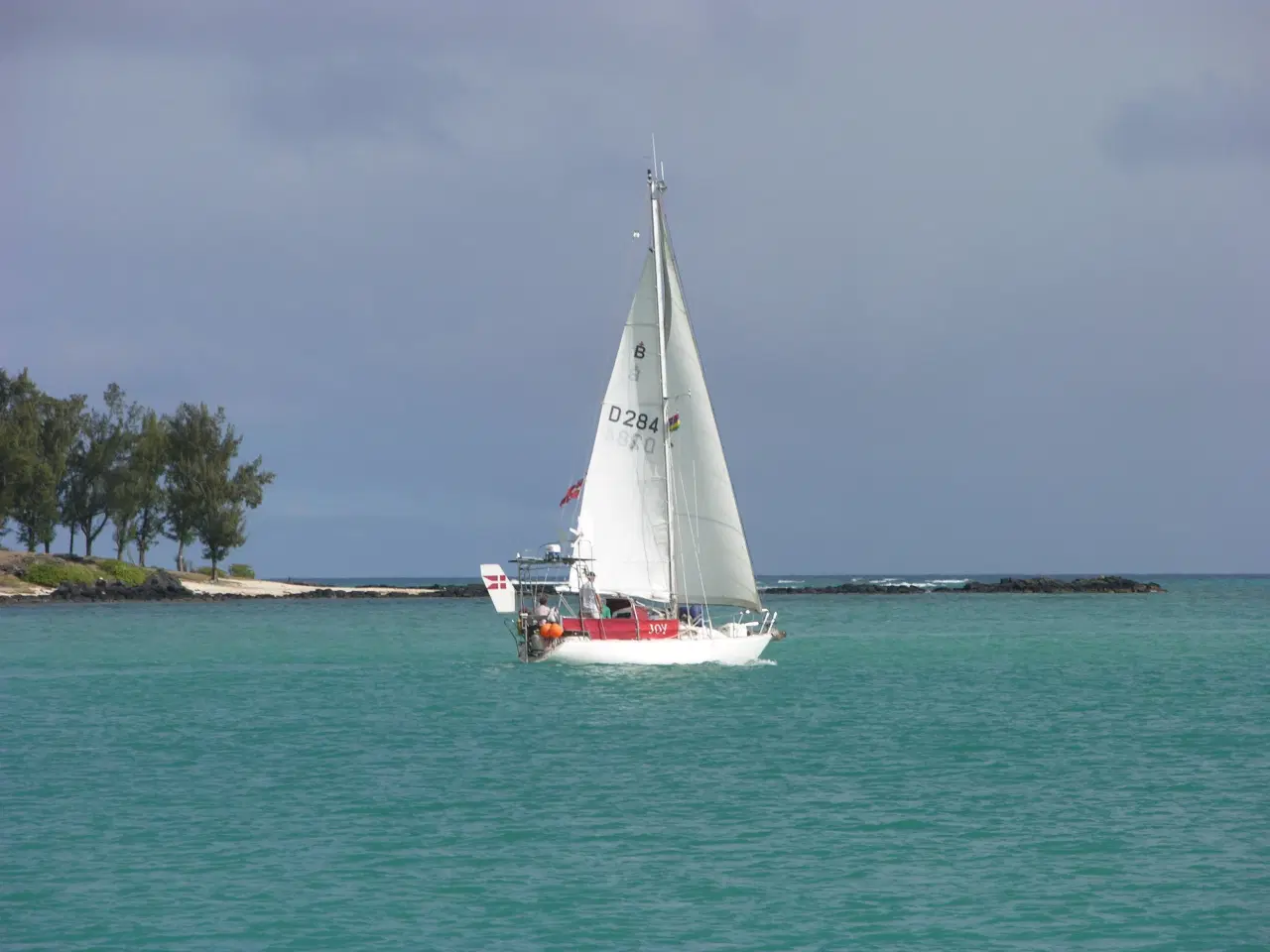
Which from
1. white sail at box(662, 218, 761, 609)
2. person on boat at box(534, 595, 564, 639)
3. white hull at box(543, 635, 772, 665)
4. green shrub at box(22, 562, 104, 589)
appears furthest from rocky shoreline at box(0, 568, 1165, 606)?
white sail at box(662, 218, 761, 609)

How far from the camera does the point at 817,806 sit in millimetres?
28250

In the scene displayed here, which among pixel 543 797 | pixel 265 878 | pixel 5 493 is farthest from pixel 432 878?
pixel 5 493

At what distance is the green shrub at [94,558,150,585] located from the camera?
141 m

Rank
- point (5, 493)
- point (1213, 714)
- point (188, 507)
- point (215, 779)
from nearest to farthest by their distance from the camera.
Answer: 1. point (215, 779)
2. point (1213, 714)
3. point (5, 493)
4. point (188, 507)

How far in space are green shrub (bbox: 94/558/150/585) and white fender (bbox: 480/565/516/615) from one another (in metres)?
90.0

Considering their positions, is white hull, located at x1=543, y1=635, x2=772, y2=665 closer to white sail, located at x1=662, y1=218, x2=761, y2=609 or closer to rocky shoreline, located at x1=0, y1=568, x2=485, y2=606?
white sail, located at x1=662, y1=218, x2=761, y2=609

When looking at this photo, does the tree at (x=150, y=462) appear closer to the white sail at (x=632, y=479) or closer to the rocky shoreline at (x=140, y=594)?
the rocky shoreline at (x=140, y=594)

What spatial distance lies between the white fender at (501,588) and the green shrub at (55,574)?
87920mm

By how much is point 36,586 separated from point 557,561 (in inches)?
3658

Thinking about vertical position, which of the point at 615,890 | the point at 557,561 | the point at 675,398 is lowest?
the point at 615,890

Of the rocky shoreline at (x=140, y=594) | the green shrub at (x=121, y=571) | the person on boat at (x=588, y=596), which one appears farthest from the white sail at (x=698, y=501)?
the green shrub at (x=121, y=571)

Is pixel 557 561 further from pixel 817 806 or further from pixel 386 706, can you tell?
pixel 817 806

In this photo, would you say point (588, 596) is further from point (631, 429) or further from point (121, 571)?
point (121, 571)

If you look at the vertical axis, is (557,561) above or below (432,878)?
above
